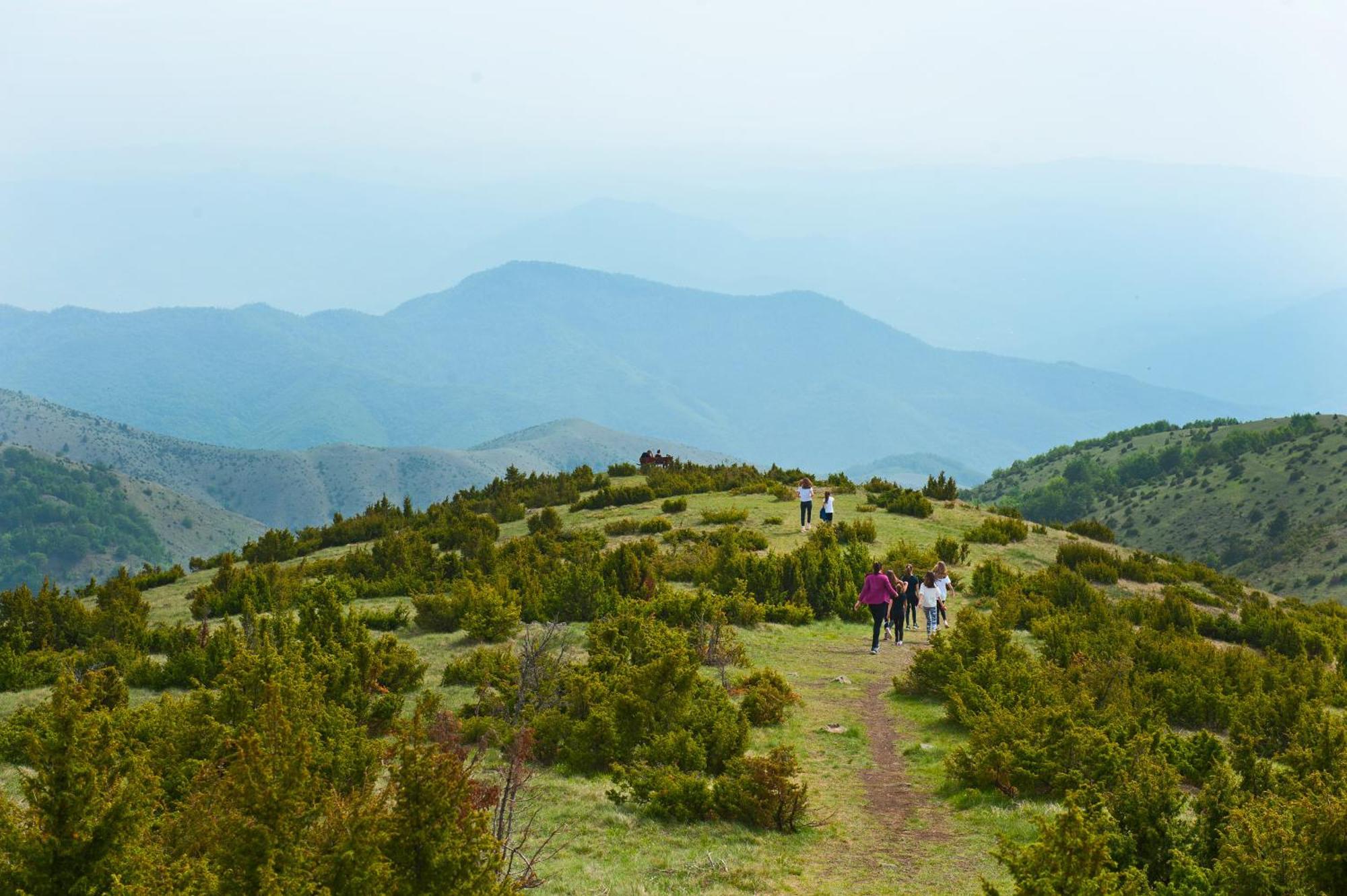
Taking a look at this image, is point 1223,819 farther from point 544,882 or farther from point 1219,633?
point 1219,633

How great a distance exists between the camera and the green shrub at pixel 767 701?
1375 centimetres

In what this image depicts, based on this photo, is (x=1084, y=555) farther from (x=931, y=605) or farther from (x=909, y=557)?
(x=931, y=605)

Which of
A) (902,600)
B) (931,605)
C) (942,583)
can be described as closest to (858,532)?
(942,583)

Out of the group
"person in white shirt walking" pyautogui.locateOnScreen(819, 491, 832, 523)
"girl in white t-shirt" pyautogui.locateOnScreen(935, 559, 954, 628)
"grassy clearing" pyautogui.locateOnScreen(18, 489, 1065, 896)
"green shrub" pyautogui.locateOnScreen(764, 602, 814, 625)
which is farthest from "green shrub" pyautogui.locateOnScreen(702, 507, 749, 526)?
"grassy clearing" pyautogui.locateOnScreen(18, 489, 1065, 896)

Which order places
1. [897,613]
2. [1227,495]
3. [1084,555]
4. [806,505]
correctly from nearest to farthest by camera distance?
[897,613] → [1084,555] → [806,505] → [1227,495]

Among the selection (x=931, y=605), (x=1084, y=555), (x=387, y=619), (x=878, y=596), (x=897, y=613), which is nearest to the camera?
(x=387, y=619)

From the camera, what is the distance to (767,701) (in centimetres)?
1386

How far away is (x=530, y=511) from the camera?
36.4 meters

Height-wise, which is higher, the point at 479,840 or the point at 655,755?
the point at 479,840

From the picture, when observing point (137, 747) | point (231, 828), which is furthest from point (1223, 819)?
point (137, 747)

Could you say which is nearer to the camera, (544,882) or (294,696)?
(544,882)

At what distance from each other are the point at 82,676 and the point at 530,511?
2219 centimetres

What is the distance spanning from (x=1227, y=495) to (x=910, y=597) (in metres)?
81.8

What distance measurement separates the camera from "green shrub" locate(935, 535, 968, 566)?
27.3 metres
